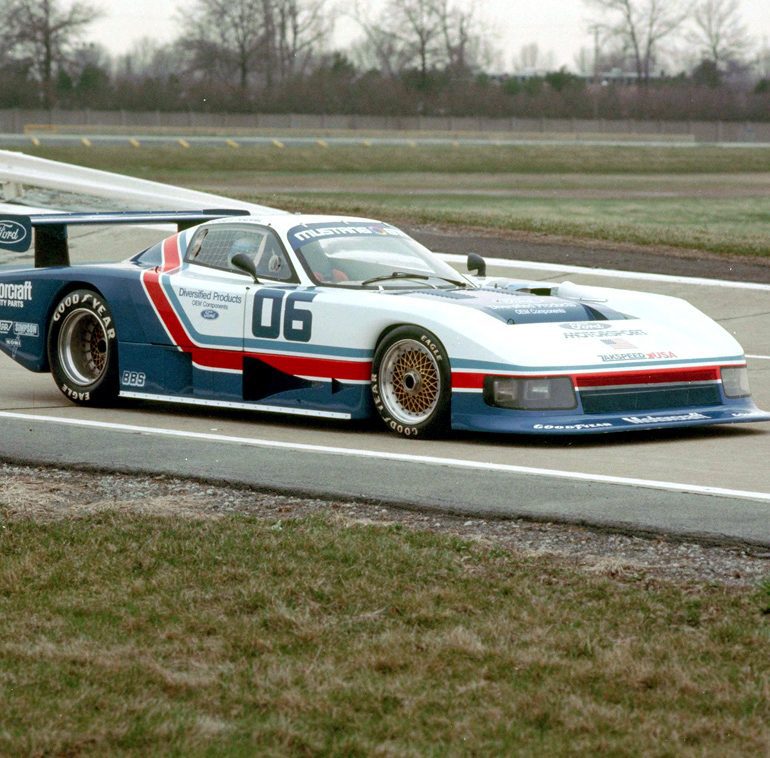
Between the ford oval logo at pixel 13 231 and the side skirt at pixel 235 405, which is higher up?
the ford oval logo at pixel 13 231

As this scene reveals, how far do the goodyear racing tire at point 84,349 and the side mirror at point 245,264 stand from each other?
1106 millimetres

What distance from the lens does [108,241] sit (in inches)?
753

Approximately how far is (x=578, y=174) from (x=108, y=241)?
1193 inches

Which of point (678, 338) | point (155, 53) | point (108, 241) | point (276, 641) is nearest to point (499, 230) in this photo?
point (108, 241)

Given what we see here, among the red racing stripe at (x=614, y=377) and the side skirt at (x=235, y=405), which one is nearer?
the red racing stripe at (x=614, y=377)

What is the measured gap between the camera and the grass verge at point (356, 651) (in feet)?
13.1

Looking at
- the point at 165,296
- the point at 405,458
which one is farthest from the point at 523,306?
the point at 165,296

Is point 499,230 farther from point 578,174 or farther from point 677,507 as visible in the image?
point 578,174

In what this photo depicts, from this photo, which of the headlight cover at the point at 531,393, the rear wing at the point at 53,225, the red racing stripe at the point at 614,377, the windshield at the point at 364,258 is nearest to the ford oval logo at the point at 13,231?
the rear wing at the point at 53,225

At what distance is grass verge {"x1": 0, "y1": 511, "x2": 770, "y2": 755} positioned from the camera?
3998 millimetres

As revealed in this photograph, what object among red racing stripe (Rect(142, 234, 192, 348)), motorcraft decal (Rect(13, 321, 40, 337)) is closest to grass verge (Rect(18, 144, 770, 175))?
motorcraft decal (Rect(13, 321, 40, 337))

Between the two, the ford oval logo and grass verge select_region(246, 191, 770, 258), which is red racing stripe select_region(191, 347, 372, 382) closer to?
the ford oval logo

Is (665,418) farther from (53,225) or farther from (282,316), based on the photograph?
(53,225)

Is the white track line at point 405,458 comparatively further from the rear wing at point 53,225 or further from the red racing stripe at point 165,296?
the rear wing at point 53,225
